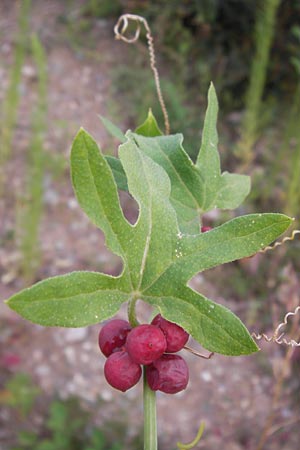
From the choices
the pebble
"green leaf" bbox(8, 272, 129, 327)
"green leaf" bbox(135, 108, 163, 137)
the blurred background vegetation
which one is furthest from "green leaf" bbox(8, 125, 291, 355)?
the pebble

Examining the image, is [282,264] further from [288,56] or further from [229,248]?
[229,248]

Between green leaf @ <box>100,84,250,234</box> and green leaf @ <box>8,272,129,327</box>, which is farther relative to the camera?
green leaf @ <box>100,84,250,234</box>

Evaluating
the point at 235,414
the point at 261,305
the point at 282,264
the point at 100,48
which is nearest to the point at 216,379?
the point at 235,414

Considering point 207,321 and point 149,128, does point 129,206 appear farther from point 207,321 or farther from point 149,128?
point 207,321

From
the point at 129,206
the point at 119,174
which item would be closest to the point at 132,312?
the point at 119,174

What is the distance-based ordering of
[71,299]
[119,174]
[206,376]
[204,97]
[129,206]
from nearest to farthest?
1. [71,299]
2. [119,174]
3. [206,376]
4. [129,206]
5. [204,97]

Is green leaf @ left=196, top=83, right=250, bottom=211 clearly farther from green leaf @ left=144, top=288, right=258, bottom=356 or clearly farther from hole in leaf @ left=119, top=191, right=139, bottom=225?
hole in leaf @ left=119, top=191, right=139, bottom=225
